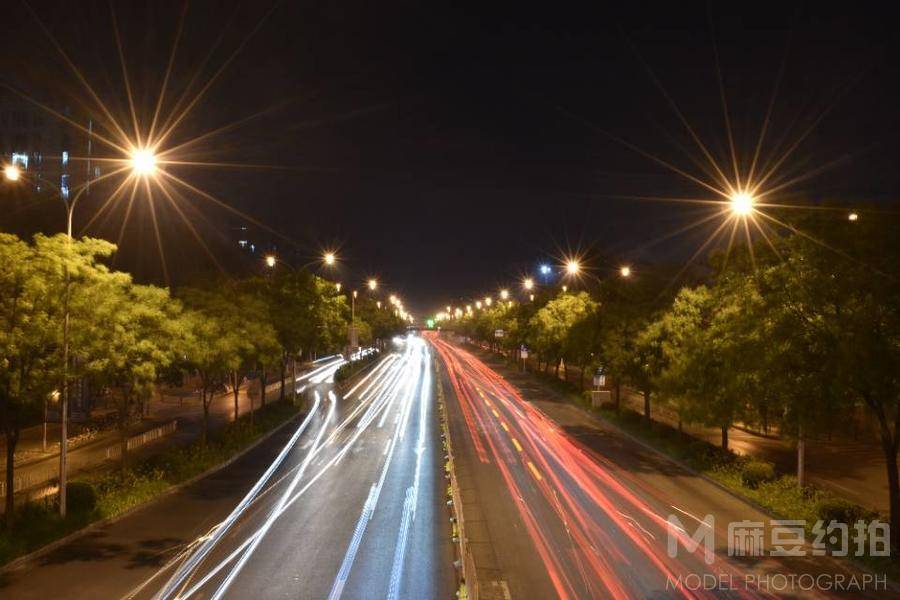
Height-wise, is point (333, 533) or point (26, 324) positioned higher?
point (26, 324)

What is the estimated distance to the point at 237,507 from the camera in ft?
67.8

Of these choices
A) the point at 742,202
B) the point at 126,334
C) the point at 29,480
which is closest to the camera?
the point at 126,334

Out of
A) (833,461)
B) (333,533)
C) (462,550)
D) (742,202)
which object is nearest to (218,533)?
(333,533)

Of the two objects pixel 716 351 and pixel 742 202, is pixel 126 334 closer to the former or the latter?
pixel 742 202

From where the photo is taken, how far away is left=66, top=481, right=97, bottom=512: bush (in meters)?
18.8

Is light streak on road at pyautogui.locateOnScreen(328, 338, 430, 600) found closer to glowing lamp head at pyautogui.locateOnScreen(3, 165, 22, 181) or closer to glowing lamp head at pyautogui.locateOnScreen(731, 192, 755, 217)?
glowing lamp head at pyautogui.locateOnScreen(3, 165, 22, 181)

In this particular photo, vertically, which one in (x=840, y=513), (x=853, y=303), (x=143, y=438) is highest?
(x=853, y=303)

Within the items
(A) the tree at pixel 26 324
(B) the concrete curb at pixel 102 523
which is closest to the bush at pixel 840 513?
(B) the concrete curb at pixel 102 523

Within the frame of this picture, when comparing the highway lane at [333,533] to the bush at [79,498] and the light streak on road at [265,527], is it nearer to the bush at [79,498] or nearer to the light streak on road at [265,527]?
the light streak on road at [265,527]

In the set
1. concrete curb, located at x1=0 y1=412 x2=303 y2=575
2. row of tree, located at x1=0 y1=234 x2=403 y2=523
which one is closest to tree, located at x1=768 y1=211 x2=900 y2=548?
row of tree, located at x1=0 y1=234 x2=403 y2=523

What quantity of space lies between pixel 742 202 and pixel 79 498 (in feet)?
69.0

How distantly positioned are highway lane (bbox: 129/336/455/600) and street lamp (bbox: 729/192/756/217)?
12.8 m

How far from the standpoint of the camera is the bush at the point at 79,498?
740 inches

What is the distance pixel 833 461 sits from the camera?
2956 centimetres
